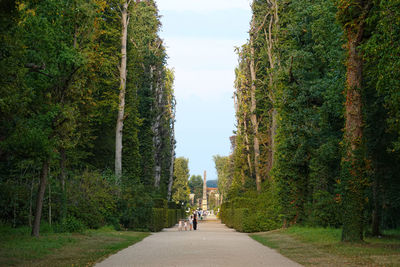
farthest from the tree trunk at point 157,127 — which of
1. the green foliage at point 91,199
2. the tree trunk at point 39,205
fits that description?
the tree trunk at point 39,205


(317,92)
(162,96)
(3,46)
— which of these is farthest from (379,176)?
(162,96)

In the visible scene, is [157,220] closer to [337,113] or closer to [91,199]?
[91,199]

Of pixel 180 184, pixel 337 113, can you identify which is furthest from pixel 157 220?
pixel 180 184

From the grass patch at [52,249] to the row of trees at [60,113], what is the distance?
1.22m

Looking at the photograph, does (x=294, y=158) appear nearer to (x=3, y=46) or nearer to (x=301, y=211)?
(x=301, y=211)

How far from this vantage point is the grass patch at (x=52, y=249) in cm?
1263

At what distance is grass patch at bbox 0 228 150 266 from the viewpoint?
1263cm

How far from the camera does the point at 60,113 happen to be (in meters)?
19.9

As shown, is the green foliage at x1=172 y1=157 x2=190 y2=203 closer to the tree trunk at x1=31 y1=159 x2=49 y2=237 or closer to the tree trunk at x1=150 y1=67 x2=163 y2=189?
the tree trunk at x1=150 y1=67 x2=163 y2=189

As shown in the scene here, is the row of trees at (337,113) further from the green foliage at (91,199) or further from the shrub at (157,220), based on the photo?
the green foliage at (91,199)

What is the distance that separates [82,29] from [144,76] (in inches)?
1027

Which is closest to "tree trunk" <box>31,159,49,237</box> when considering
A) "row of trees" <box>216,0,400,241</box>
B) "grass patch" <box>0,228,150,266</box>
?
"grass patch" <box>0,228,150,266</box>

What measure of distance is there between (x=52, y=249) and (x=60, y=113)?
6288 millimetres

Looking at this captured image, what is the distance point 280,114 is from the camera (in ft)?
96.4
